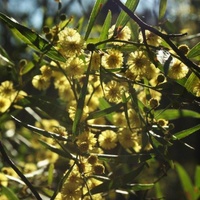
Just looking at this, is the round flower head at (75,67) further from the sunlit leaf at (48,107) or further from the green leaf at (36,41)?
the sunlit leaf at (48,107)

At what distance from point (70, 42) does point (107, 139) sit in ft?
1.07

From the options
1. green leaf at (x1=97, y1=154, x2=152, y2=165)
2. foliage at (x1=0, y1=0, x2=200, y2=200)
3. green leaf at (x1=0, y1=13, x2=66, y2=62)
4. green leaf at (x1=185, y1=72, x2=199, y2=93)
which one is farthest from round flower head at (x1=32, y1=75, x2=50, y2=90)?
green leaf at (x1=185, y1=72, x2=199, y2=93)

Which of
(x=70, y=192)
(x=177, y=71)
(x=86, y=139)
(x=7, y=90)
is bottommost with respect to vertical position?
(x=70, y=192)

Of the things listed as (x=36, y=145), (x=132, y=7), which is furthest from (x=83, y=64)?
(x=36, y=145)

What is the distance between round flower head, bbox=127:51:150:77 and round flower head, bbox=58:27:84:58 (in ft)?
0.42

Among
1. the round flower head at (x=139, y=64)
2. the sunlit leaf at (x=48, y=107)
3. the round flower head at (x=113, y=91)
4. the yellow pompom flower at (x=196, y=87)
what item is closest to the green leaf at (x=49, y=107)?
the sunlit leaf at (x=48, y=107)

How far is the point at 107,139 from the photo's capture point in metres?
1.21

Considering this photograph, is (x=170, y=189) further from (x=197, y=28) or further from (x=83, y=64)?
(x=83, y=64)

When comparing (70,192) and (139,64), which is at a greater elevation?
(139,64)

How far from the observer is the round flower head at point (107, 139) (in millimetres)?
1204

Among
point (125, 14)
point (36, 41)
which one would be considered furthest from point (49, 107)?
point (125, 14)

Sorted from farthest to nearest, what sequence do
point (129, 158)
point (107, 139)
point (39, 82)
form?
point (39, 82), point (107, 139), point (129, 158)

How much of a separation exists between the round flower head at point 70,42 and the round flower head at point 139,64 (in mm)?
129

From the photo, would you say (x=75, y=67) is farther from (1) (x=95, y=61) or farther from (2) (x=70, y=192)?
(2) (x=70, y=192)
